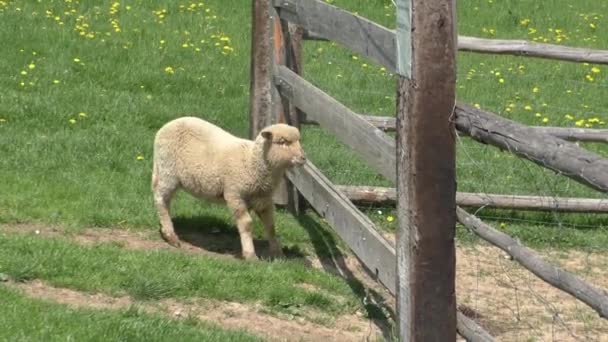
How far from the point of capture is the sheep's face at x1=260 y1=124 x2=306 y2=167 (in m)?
7.36

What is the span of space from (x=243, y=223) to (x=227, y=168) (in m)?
0.38

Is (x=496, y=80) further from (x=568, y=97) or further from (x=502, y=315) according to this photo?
(x=502, y=315)

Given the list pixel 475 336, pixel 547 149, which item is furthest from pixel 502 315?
pixel 547 149

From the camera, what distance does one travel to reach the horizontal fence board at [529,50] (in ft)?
25.0

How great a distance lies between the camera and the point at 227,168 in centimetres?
760

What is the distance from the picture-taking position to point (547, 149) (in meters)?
4.09

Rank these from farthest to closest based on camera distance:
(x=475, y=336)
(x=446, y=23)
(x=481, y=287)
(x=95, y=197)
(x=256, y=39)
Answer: (x=256, y=39), (x=95, y=197), (x=481, y=287), (x=475, y=336), (x=446, y=23)

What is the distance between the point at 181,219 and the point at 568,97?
542cm

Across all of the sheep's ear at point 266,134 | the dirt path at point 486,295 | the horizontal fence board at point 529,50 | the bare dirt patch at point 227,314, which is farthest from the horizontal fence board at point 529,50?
the bare dirt patch at point 227,314

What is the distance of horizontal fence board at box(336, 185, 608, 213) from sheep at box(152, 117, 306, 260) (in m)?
0.95

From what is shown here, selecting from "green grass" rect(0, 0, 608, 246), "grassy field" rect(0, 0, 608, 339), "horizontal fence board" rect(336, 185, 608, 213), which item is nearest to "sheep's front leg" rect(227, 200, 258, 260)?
"grassy field" rect(0, 0, 608, 339)

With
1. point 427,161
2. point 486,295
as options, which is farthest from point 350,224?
point 427,161

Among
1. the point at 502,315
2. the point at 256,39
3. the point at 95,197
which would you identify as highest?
the point at 256,39

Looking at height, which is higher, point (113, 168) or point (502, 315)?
point (113, 168)
